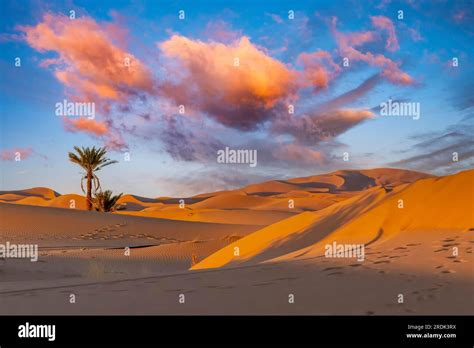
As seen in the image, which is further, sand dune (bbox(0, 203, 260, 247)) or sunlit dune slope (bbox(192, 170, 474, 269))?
sand dune (bbox(0, 203, 260, 247))

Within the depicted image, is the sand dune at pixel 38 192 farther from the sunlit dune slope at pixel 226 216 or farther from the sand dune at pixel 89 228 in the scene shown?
the sand dune at pixel 89 228

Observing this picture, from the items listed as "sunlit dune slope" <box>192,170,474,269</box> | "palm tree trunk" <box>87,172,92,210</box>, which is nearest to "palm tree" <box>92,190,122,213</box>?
"palm tree trunk" <box>87,172,92,210</box>

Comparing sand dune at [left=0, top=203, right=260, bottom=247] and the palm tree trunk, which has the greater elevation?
the palm tree trunk

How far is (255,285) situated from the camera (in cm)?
738

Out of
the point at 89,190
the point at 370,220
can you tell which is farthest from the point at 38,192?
the point at 370,220

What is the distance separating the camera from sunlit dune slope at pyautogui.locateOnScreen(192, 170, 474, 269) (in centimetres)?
1157

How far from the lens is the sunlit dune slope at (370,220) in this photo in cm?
1157

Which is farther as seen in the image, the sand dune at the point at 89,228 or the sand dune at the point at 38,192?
the sand dune at the point at 38,192

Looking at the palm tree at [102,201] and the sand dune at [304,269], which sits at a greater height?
the palm tree at [102,201]

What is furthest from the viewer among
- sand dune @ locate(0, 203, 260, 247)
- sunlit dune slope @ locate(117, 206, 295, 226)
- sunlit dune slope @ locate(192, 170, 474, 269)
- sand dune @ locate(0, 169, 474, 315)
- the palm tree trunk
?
sunlit dune slope @ locate(117, 206, 295, 226)

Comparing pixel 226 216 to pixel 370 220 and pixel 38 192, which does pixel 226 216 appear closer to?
pixel 370 220

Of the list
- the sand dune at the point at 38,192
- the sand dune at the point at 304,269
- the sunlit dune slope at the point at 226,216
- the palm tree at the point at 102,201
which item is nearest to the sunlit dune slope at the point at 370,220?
the sand dune at the point at 304,269

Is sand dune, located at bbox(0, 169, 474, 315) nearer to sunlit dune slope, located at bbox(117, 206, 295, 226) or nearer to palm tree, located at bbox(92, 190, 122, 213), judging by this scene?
palm tree, located at bbox(92, 190, 122, 213)
